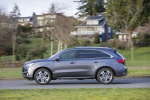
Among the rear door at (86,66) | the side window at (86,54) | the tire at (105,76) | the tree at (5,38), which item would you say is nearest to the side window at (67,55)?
the side window at (86,54)

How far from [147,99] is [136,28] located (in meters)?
60.9

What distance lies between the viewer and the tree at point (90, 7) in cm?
7664

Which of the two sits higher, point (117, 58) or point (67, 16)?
point (67, 16)

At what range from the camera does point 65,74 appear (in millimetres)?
16547

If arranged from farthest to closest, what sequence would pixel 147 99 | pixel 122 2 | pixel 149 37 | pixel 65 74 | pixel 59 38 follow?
pixel 149 37, pixel 122 2, pixel 59 38, pixel 65 74, pixel 147 99

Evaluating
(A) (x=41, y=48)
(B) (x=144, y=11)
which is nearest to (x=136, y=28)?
(B) (x=144, y=11)

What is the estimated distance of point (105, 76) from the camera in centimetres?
1648

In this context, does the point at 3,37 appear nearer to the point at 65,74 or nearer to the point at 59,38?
the point at 59,38

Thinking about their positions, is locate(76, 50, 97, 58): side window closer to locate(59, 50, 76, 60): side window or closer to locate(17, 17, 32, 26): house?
locate(59, 50, 76, 60): side window

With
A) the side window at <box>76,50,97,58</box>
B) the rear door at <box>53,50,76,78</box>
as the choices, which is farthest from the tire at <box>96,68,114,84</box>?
the rear door at <box>53,50,76,78</box>

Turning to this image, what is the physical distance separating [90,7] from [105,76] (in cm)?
6239

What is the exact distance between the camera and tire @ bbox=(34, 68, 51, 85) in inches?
652

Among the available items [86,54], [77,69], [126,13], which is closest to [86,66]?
[77,69]

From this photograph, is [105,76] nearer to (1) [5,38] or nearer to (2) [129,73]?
(2) [129,73]
